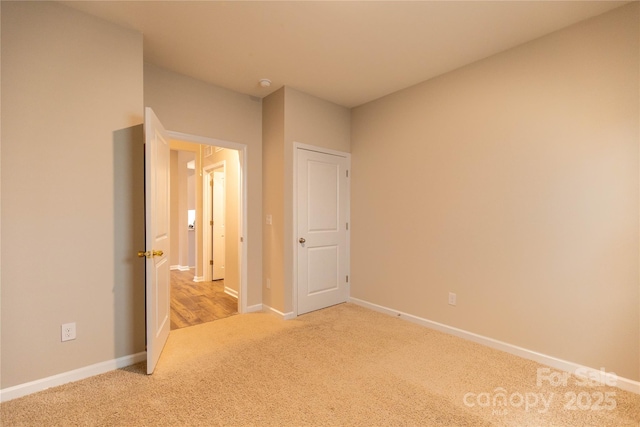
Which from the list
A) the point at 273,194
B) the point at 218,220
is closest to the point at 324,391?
the point at 273,194

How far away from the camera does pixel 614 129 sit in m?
2.16

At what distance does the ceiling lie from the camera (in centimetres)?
214

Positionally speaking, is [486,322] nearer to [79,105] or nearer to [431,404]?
[431,404]

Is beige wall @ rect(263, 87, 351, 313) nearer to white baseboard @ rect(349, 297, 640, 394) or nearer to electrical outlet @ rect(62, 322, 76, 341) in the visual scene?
white baseboard @ rect(349, 297, 640, 394)

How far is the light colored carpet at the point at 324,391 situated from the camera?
1779 millimetres

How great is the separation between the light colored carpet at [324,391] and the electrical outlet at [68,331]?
32 centimetres

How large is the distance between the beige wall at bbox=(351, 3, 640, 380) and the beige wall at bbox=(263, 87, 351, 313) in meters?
0.92

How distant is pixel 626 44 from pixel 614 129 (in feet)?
1.96

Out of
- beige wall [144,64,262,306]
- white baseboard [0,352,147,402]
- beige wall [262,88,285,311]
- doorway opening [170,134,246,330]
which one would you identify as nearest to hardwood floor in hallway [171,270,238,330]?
doorway opening [170,134,246,330]

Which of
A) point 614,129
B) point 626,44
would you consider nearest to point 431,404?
point 614,129

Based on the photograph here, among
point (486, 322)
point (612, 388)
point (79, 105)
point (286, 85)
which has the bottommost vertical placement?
point (612, 388)

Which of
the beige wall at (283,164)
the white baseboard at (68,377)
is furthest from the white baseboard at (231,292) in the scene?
the white baseboard at (68,377)

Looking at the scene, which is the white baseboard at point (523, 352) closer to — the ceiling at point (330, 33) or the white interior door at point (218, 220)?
the ceiling at point (330, 33)

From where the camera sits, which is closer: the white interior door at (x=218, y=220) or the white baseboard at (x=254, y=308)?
the white baseboard at (x=254, y=308)
